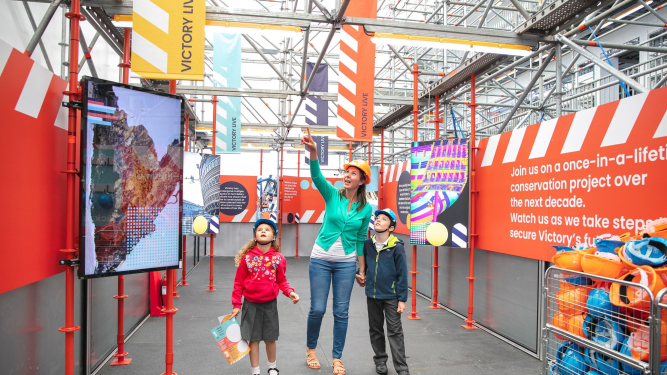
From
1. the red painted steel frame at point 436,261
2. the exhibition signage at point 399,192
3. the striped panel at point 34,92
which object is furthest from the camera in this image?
the exhibition signage at point 399,192

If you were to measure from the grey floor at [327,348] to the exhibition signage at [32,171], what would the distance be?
166cm

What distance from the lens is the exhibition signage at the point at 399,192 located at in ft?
27.1

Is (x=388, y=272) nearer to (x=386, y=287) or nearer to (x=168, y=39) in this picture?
(x=386, y=287)

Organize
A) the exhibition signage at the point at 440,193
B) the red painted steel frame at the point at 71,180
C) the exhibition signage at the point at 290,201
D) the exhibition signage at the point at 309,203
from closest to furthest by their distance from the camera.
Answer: the red painted steel frame at the point at 71,180 < the exhibition signage at the point at 440,193 < the exhibition signage at the point at 290,201 < the exhibition signage at the point at 309,203

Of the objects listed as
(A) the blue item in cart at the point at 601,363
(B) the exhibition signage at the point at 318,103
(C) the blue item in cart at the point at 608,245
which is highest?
(B) the exhibition signage at the point at 318,103

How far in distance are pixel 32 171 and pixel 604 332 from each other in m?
3.42

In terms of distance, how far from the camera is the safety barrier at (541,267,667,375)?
204 centimetres

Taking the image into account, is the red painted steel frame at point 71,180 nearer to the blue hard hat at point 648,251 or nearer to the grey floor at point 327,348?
the grey floor at point 327,348

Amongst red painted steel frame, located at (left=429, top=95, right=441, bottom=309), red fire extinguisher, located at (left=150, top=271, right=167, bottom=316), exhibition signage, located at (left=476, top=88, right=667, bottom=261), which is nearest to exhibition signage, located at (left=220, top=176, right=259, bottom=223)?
red fire extinguisher, located at (left=150, top=271, right=167, bottom=316)

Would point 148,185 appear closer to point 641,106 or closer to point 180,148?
point 180,148

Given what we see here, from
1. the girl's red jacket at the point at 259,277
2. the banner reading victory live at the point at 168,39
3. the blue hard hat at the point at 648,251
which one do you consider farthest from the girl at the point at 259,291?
the blue hard hat at the point at 648,251

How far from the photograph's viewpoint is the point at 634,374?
217 cm

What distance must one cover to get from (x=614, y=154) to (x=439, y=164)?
2.53 m

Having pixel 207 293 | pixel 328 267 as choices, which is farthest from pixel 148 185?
pixel 207 293
